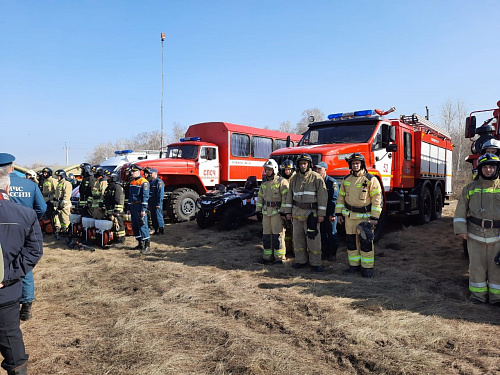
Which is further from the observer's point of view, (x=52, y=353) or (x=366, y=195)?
(x=366, y=195)

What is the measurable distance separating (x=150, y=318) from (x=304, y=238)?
2933mm

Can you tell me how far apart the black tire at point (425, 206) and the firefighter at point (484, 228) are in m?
5.22

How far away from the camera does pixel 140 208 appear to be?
722cm

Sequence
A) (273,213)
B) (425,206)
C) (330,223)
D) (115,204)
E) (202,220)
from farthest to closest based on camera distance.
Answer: (425,206) → (202,220) → (115,204) → (330,223) → (273,213)

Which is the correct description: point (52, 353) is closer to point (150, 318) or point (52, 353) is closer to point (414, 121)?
point (150, 318)

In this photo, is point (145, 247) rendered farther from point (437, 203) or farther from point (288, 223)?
point (437, 203)

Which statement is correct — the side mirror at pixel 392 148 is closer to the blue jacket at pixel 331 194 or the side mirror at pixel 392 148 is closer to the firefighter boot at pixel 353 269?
the blue jacket at pixel 331 194

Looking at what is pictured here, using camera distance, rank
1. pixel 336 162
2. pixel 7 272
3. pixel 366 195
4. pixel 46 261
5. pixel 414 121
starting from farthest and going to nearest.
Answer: pixel 414 121 → pixel 336 162 → pixel 46 261 → pixel 366 195 → pixel 7 272

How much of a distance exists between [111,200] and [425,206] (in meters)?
8.46

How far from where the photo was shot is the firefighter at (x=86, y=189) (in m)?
8.00

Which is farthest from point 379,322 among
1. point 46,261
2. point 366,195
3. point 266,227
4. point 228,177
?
point 228,177

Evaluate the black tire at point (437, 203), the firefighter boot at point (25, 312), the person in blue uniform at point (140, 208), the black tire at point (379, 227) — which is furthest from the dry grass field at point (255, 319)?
the black tire at point (437, 203)

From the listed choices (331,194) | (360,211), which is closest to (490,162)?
(360,211)

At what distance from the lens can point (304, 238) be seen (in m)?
5.84
